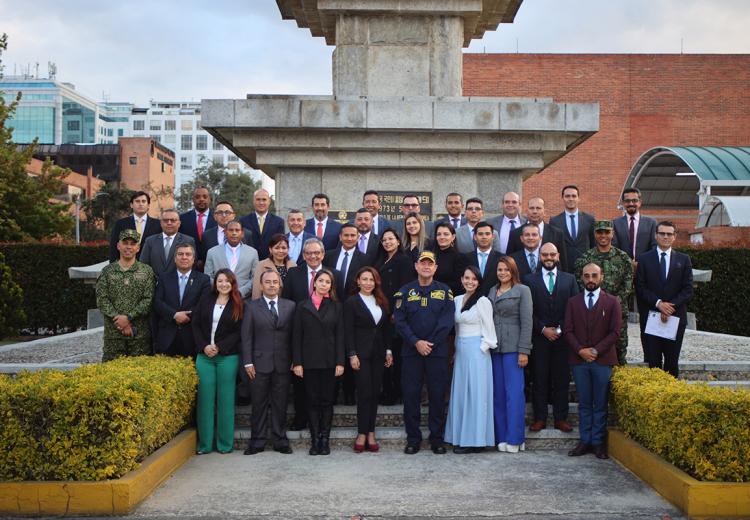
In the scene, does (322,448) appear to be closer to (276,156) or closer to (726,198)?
(276,156)

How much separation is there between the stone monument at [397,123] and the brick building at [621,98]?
25355 mm

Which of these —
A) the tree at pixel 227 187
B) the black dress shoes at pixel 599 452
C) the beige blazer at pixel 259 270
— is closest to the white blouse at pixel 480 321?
the black dress shoes at pixel 599 452

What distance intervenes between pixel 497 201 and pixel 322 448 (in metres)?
4.82

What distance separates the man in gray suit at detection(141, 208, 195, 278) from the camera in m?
8.41

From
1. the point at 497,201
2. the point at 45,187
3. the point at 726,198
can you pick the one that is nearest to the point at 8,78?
the point at 45,187

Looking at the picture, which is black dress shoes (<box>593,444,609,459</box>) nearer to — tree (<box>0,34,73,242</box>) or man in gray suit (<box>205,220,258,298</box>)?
man in gray suit (<box>205,220,258,298</box>)

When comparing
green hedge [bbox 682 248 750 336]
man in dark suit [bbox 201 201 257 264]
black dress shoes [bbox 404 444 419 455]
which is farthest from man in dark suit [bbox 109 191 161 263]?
green hedge [bbox 682 248 750 336]

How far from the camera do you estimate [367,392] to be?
7.44 m

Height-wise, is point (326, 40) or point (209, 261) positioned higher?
point (326, 40)

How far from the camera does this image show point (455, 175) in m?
10.7

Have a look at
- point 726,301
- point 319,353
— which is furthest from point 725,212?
point 319,353

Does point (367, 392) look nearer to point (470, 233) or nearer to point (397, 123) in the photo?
point (470, 233)

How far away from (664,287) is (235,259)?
15.1 ft

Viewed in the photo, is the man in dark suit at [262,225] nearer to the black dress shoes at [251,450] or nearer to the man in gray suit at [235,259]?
the man in gray suit at [235,259]
